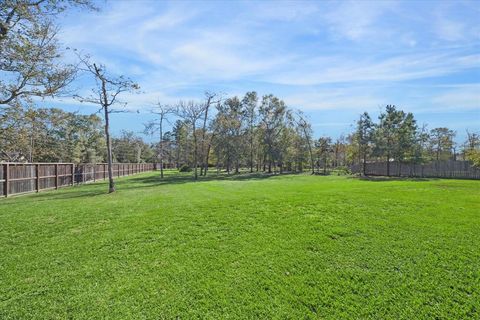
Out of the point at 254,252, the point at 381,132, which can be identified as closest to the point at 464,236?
the point at 254,252

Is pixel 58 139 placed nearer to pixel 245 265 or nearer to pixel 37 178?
pixel 37 178

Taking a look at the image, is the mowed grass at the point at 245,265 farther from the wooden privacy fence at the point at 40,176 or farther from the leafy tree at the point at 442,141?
the leafy tree at the point at 442,141

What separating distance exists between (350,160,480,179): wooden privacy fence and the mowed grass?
856 inches

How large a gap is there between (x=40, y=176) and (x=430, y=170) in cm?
3168

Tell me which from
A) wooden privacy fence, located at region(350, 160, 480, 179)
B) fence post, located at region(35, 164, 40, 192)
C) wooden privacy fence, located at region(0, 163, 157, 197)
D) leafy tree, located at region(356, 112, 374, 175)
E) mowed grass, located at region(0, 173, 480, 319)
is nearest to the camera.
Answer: mowed grass, located at region(0, 173, 480, 319)

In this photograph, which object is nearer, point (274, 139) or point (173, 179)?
point (173, 179)

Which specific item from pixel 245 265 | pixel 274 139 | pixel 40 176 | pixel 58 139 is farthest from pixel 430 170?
pixel 58 139

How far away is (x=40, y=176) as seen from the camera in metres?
14.9

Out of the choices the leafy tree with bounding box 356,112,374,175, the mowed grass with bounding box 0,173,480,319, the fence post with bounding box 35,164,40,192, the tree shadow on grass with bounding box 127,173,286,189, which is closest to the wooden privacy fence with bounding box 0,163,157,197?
the fence post with bounding box 35,164,40,192

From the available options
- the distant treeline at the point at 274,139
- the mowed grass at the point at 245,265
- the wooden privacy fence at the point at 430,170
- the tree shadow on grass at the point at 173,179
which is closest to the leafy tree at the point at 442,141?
the distant treeline at the point at 274,139

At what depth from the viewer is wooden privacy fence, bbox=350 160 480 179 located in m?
23.2

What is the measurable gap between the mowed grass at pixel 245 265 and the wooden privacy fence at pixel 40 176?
7595mm

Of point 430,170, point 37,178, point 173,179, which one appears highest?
point 37,178

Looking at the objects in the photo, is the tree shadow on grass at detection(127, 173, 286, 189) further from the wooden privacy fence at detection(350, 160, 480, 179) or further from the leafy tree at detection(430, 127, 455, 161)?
the leafy tree at detection(430, 127, 455, 161)
